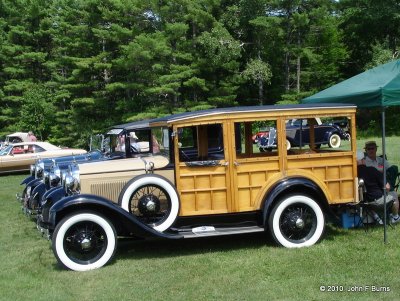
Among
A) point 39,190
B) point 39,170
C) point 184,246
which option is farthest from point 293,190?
point 39,170

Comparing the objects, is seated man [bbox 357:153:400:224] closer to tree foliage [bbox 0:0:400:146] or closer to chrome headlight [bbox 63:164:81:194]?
chrome headlight [bbox 63:164:81:194]

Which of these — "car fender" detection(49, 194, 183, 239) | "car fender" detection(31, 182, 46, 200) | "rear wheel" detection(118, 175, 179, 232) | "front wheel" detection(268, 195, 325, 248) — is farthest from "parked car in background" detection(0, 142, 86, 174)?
"front wheel" detection(268, 195, 325, 248)

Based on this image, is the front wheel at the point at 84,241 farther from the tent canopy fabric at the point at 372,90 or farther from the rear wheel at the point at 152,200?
the tent canopy fabric at the point at 372,90

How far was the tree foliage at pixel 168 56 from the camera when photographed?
29.9 m

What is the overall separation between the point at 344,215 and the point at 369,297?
7.97ft

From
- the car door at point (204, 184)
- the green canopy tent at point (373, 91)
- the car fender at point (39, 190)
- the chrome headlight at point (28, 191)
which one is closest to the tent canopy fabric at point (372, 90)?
the green canopy tent at point (373, 91)

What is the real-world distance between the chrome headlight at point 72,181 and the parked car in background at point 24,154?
10302mm

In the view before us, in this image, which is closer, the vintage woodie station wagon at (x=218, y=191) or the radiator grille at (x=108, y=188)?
the vintage woodie station wagon at (x=218, y=191)

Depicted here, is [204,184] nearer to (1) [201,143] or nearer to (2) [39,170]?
(1) [201,143]

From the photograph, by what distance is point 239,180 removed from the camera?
629cm

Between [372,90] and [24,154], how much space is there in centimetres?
1390

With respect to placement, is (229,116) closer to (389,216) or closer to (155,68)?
(389,216)

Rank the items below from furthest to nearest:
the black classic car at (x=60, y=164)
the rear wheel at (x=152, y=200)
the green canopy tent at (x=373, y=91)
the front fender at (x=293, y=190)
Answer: the black classic car at (x=60, y=164) < the green canopy tent at (x=373, y=91) < the front fender at (x=293, y=190) < the rear wheel at (x=152, y=200)

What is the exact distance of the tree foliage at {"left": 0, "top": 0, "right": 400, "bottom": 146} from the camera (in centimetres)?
2989
